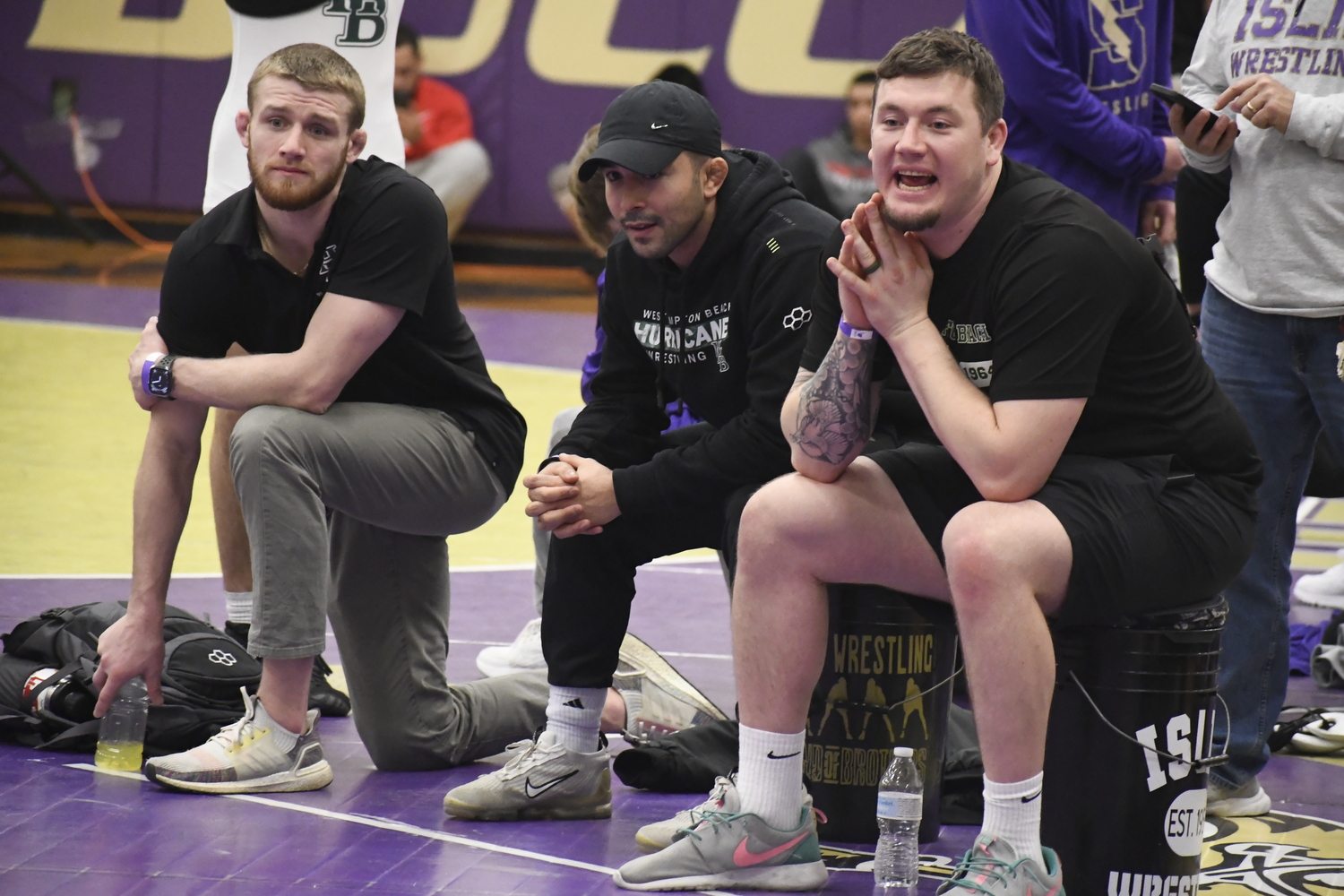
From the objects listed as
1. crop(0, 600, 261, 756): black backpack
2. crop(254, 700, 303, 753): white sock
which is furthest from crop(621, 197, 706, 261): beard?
crop(0, 600, 261, 756): black backpack

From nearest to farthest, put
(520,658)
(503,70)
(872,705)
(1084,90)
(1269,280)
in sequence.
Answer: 1. (872,705)
2. (1269,280)
3. (1084,90)
4. (520,658)
5. (503,70)

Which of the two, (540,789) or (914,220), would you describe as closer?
(914,220)

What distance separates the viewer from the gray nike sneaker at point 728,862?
3188 mm

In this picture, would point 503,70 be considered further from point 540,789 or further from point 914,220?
point 914,220

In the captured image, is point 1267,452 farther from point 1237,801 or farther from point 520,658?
point 520,658

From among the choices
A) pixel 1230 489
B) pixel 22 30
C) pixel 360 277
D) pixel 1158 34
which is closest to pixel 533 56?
pixel 22 30

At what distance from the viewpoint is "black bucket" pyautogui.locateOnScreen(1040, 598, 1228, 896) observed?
2.99 metres

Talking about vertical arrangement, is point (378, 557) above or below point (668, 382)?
below

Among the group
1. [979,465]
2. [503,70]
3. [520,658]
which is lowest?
[520,658]

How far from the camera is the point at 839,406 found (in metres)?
3.10

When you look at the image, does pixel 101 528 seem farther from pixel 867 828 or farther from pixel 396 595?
pixel 867 828

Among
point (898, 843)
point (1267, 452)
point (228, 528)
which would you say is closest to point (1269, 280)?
point (1267, 452)

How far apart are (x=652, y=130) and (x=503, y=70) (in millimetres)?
10952

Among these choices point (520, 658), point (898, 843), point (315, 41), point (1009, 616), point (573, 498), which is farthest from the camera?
point (315, 41)
